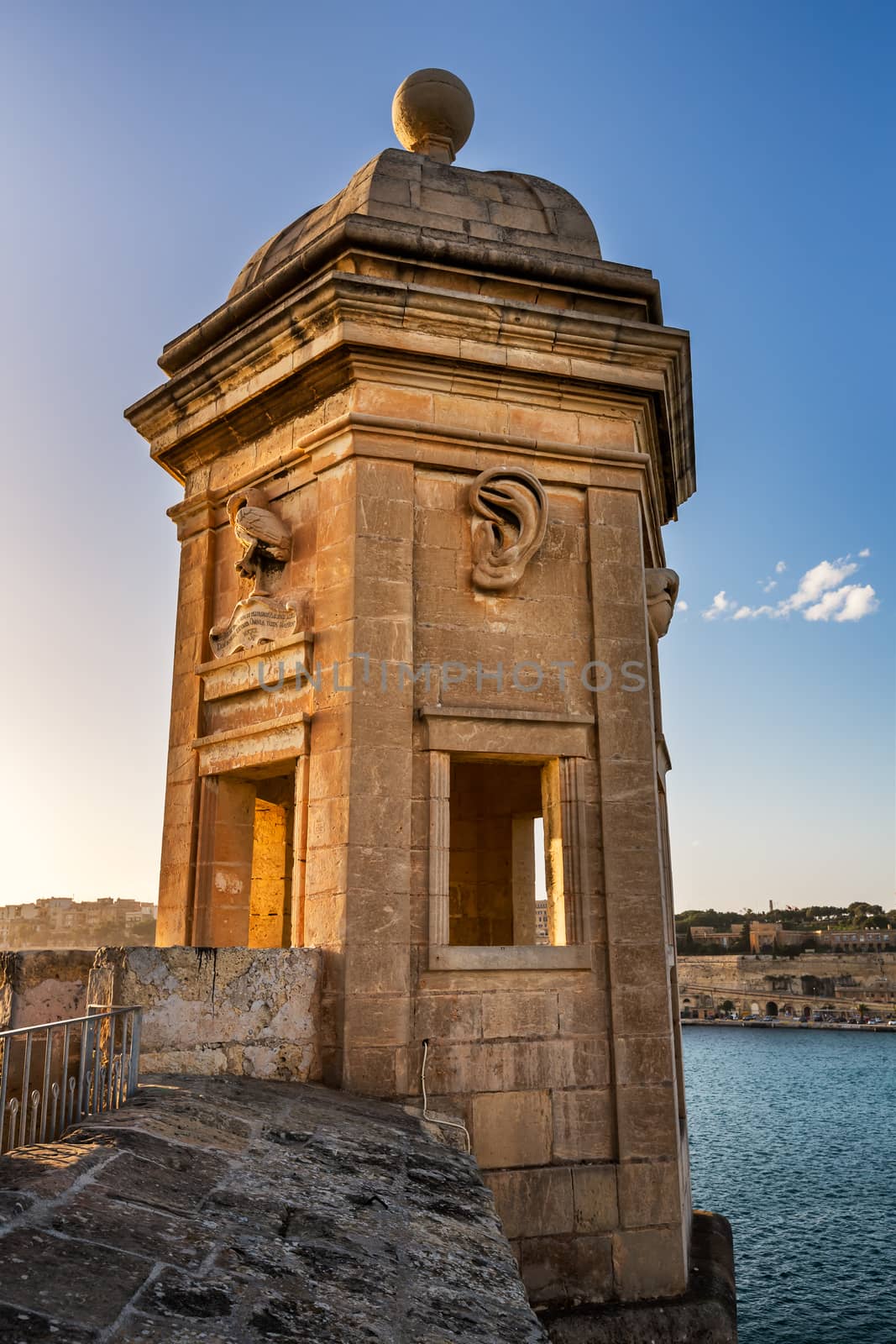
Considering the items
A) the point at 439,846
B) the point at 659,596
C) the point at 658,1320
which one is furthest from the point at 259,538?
the point at 658,1320

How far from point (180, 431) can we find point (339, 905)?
4.12m

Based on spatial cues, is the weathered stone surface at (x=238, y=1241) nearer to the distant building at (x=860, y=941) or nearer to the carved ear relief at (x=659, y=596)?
the carved ear relief at (x=659, y=596)

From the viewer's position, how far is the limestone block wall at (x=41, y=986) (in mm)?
5074

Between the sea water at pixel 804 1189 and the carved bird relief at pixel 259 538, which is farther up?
the carved bird relief at pixel 259 538

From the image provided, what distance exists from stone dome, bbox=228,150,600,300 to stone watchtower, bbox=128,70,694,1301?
0.03 metres

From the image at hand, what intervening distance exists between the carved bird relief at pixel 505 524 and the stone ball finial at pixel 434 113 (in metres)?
3.35

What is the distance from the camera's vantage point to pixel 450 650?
6.65 m

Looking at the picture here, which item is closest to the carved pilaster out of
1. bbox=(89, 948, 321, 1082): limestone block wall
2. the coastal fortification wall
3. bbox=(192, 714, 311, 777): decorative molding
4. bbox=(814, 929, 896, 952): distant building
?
bbox=(89, 948, 321, 1082): limestone block wall

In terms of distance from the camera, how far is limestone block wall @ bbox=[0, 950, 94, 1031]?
16.6ft

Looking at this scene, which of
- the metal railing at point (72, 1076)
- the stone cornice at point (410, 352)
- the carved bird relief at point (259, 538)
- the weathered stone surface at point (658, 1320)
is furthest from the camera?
the carved bird relief at point (259, 538)

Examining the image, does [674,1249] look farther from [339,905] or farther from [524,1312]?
[524,1312]

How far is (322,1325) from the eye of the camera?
7.94 feet

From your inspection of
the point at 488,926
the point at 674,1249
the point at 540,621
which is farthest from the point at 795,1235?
the point at 540,621

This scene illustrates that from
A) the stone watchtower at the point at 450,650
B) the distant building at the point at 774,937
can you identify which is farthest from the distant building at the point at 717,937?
the stone watchtower at the point at 450,650
